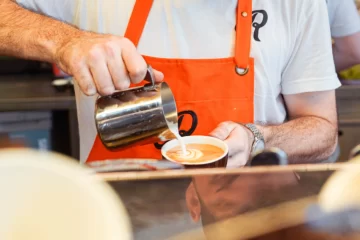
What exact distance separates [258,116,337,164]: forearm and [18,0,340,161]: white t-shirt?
6 cm

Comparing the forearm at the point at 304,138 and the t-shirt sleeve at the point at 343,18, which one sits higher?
the t-shirt sleeve at the point at 343,18

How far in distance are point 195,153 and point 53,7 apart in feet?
Result: 1.70

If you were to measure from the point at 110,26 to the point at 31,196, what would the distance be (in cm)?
66

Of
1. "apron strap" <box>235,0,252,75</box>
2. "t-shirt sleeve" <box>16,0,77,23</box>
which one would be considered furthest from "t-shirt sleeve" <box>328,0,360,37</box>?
"t-shirt sleeve" <box>16,0,77,23</box>

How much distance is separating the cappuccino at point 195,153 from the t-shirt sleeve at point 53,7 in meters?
0.46

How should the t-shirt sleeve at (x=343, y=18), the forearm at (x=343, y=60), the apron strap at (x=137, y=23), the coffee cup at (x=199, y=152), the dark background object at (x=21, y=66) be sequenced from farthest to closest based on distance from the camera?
the dark background object at (x=21, y=66)
the forearm at (x=343, y=60)
the t-shirt sleeve at (x=343, y=18)
the apron strap at (x=137, y=23)
the coffee cup at (x=199, y=152)

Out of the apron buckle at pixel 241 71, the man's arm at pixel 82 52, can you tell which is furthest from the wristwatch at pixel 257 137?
the man's arm at pixel 82 52

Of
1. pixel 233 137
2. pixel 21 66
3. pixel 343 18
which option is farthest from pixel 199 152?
pixel 21 66

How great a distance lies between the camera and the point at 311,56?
1146 mm

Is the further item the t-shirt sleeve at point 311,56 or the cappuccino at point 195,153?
the t-shirt sleeve at point 311,56

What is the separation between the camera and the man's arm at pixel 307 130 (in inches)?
44.2

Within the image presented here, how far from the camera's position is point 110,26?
1099 millimetres

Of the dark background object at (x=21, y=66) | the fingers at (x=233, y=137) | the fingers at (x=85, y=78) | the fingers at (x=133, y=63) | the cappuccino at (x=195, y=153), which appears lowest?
the dark background object at (x=21, y=66)

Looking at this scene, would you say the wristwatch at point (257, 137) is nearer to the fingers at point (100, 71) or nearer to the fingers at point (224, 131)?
the fingers at point (224, 131)
